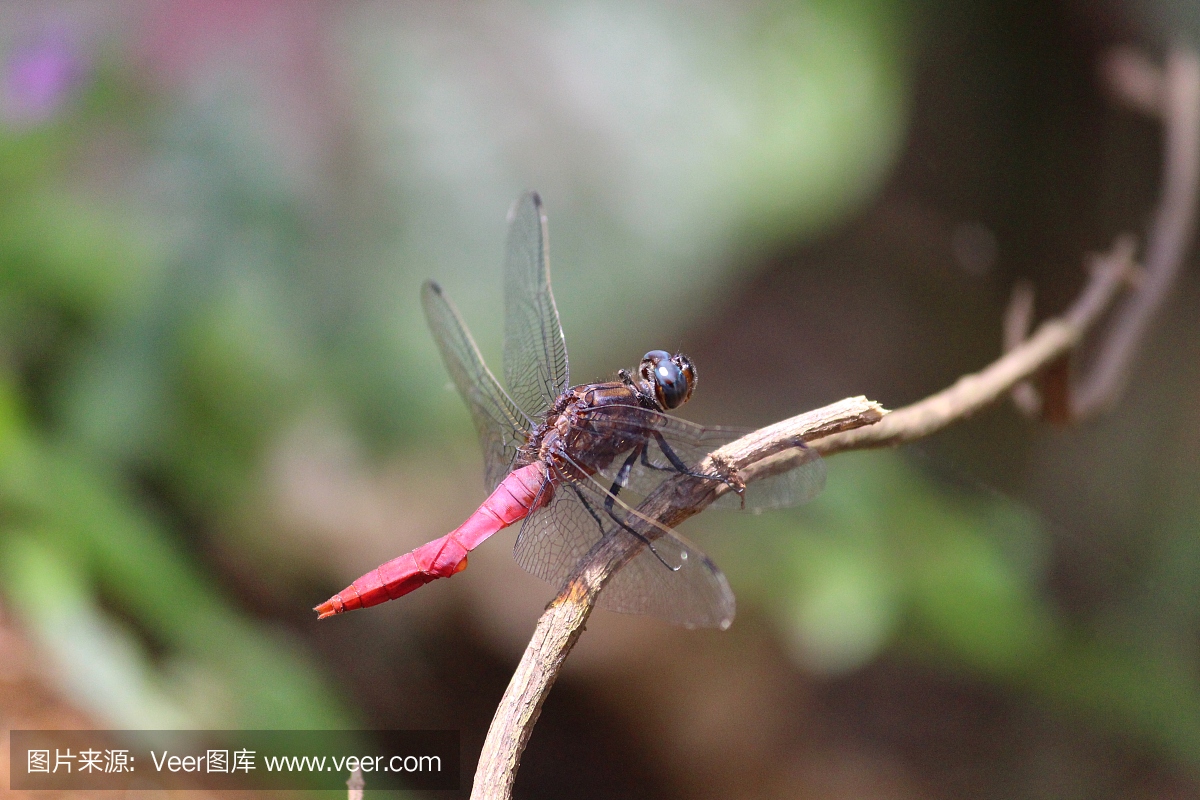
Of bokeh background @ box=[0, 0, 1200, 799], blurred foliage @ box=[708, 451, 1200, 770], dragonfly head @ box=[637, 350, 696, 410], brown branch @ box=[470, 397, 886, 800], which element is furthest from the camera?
blurred foliage @ box=[708, 451, 1200, 770]

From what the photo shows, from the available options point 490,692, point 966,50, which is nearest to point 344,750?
point 490,692

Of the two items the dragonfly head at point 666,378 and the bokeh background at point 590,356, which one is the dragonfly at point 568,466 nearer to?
the dragonfly head at point 666,378

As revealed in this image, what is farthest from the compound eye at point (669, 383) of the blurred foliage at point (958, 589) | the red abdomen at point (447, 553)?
the blurred foliage at point (958, 589)

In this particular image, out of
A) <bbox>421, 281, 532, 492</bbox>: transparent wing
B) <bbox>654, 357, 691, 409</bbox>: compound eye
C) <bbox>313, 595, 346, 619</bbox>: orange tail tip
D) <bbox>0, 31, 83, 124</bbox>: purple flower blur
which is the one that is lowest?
<bbox>313, 595, 346, 619</bbox>: orange tail tip

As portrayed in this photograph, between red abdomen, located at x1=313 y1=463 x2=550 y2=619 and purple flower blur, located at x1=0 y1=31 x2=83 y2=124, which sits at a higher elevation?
purple flower blur, located at x1=0 y1=31 x2=83 y2=124

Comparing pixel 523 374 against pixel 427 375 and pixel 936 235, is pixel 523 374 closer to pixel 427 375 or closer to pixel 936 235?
pixel 427 375

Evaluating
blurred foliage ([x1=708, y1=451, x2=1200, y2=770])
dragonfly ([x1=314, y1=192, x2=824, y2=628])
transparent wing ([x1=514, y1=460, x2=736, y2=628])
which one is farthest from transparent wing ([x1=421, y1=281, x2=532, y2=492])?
blurred foliage ([x1=708, y1=451, x2=1200, y2=770])

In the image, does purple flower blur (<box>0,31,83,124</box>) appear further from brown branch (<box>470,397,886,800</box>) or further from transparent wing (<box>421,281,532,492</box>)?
brown branch (<box>470,397,886,800</box>)

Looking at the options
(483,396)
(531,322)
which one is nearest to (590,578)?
(483,396)
